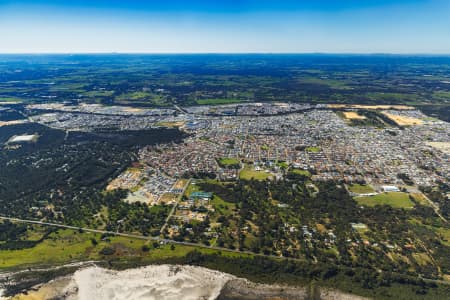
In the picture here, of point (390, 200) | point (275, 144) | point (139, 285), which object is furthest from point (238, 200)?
point (275, 144)

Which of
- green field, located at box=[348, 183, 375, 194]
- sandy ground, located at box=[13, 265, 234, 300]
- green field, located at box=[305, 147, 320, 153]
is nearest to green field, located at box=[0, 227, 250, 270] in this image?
sandy ground, located at box=[13, 265, 234, 300]

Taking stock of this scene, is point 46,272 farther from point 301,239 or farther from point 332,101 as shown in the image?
point 332,101

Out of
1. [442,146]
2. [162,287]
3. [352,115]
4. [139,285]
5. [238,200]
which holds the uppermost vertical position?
[352,115]

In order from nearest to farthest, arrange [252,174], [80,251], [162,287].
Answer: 1. [162,287]
2. [80,251]
3. [252,174]

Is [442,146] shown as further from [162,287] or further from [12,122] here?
[12,122]

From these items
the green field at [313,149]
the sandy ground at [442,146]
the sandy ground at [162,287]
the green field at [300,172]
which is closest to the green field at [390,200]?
the green field at [300,172]

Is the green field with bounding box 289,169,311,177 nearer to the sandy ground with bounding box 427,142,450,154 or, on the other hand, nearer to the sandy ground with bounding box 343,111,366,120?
the sandy ground with bounding box 427,142,450,154

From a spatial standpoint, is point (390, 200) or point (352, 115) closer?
point (390, 200)
